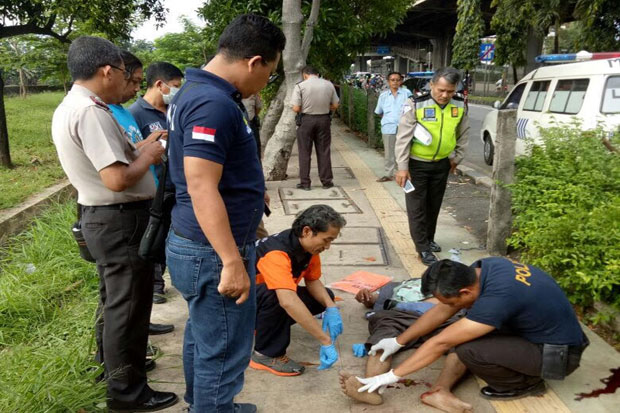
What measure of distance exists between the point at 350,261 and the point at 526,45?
15.9 meters

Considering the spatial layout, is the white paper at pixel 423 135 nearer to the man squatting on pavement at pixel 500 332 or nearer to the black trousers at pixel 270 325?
the man squatting on pavement at pixel 500 332

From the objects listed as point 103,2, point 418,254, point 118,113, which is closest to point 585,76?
point 418,254

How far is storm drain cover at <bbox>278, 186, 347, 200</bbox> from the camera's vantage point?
22.8 ft

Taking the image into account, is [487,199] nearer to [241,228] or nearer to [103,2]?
[241,228]

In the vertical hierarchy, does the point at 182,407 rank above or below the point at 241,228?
below

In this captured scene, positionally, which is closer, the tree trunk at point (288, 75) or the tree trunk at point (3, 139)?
the tree trunk at point (288, 75)

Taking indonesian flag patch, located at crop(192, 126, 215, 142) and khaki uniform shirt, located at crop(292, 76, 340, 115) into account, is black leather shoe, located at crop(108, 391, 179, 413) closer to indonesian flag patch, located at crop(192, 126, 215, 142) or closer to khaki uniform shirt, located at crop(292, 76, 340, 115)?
Result: indonesian flag patch, located at crop(192, 126, 215, 142)

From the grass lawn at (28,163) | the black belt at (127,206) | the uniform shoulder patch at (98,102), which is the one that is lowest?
the grass lawn at (28,163)

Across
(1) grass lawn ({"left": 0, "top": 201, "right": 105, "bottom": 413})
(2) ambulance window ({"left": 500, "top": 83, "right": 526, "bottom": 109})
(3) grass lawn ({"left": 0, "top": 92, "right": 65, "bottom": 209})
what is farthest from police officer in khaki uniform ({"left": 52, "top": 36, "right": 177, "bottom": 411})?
(2) ambulance window ({"left": 500, "top": 83, "right": 526, "bottom": 109})

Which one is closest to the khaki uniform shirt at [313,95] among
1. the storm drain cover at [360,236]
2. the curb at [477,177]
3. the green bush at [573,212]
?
the storm drain cover at [360,236]

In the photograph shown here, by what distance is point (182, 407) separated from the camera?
2623 millimetres

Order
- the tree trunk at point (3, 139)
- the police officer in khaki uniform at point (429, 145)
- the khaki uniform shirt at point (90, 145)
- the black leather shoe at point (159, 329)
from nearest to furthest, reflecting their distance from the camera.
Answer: the khaki uniform shirt at point (90, 145) → the black leather shoe at point (159, 329) → the police officer in khaki uniform at point (429, 145) → the tree trunk at point (3, 139)

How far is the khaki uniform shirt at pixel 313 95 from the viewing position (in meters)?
6.92

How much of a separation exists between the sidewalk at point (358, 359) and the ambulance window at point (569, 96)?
2.28 meters
